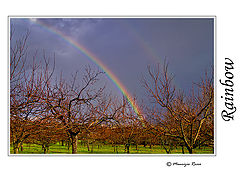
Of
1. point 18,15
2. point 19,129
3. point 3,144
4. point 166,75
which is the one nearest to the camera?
point 19,129

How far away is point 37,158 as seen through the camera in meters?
3.32

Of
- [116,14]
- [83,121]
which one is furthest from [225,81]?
[83,121]

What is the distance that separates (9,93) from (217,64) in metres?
3.59

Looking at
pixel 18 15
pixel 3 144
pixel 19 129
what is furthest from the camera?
pixel 18 15

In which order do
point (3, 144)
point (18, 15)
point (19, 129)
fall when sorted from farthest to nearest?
point (18, 15) → point (3, 144) → point (19, 129)

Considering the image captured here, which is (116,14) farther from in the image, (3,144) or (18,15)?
(3,144)

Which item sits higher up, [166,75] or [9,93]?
[166,75]

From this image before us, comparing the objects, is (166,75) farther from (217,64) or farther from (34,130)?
(34,130)

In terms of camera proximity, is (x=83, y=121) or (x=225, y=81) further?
(x=83, y=121)

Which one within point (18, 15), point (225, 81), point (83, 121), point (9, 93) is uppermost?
point (18, 15)

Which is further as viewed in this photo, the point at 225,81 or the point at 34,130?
the point at 225,81

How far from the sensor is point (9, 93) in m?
2.83

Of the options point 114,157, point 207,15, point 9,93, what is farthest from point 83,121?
point 207,15

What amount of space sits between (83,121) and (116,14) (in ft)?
7.02
